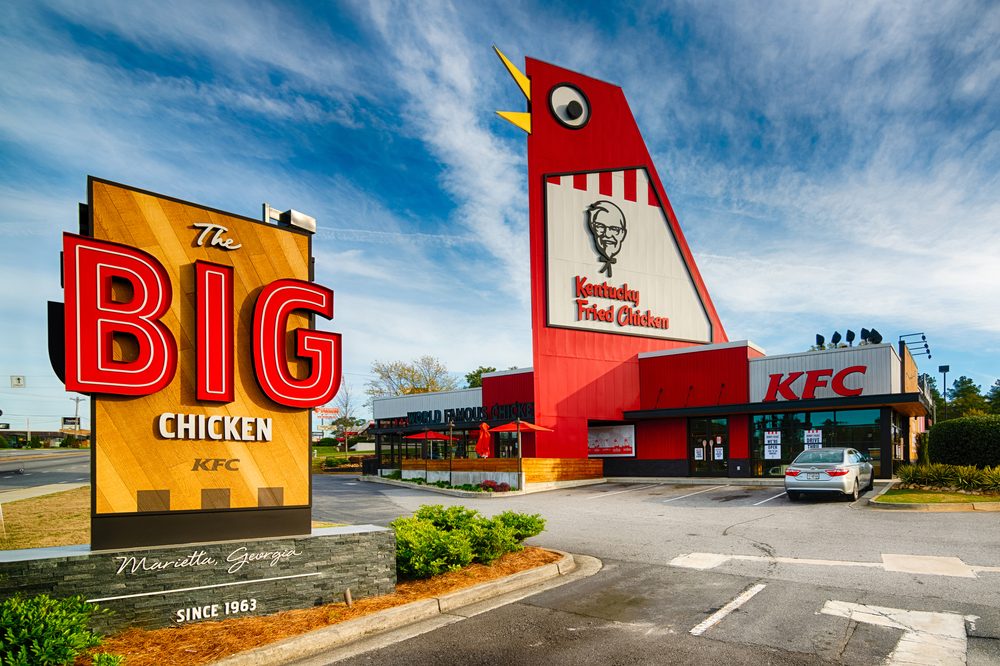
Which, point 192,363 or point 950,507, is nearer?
point 192,363

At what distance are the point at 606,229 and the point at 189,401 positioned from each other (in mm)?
27937

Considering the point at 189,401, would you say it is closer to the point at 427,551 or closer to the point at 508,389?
the point at 427,551

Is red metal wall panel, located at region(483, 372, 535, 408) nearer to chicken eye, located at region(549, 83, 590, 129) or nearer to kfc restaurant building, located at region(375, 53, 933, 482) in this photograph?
kfc restaurant building, located at region(375, 53, 933, 482)

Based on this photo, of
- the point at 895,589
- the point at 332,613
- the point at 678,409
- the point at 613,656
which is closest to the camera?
the point at 613,656

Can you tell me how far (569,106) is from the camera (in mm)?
32031

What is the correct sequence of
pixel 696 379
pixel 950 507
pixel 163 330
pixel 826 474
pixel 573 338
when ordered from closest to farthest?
pixel 163 330, pixel 950 507, pixel 826 474, pixel 696 379, pixel 573 338

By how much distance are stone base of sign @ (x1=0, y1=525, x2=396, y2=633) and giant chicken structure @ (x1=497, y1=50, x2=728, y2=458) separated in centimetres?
2171

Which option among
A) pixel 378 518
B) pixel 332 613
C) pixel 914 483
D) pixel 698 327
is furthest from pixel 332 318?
pixel 698 327

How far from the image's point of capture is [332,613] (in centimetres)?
670

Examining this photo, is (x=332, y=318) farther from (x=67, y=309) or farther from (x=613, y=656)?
(x=613, y=656)

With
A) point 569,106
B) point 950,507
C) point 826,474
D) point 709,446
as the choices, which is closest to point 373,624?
point 826,474

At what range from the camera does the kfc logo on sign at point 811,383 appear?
26.2m

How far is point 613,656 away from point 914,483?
1739cm

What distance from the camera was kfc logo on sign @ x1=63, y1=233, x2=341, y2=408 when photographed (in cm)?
600
